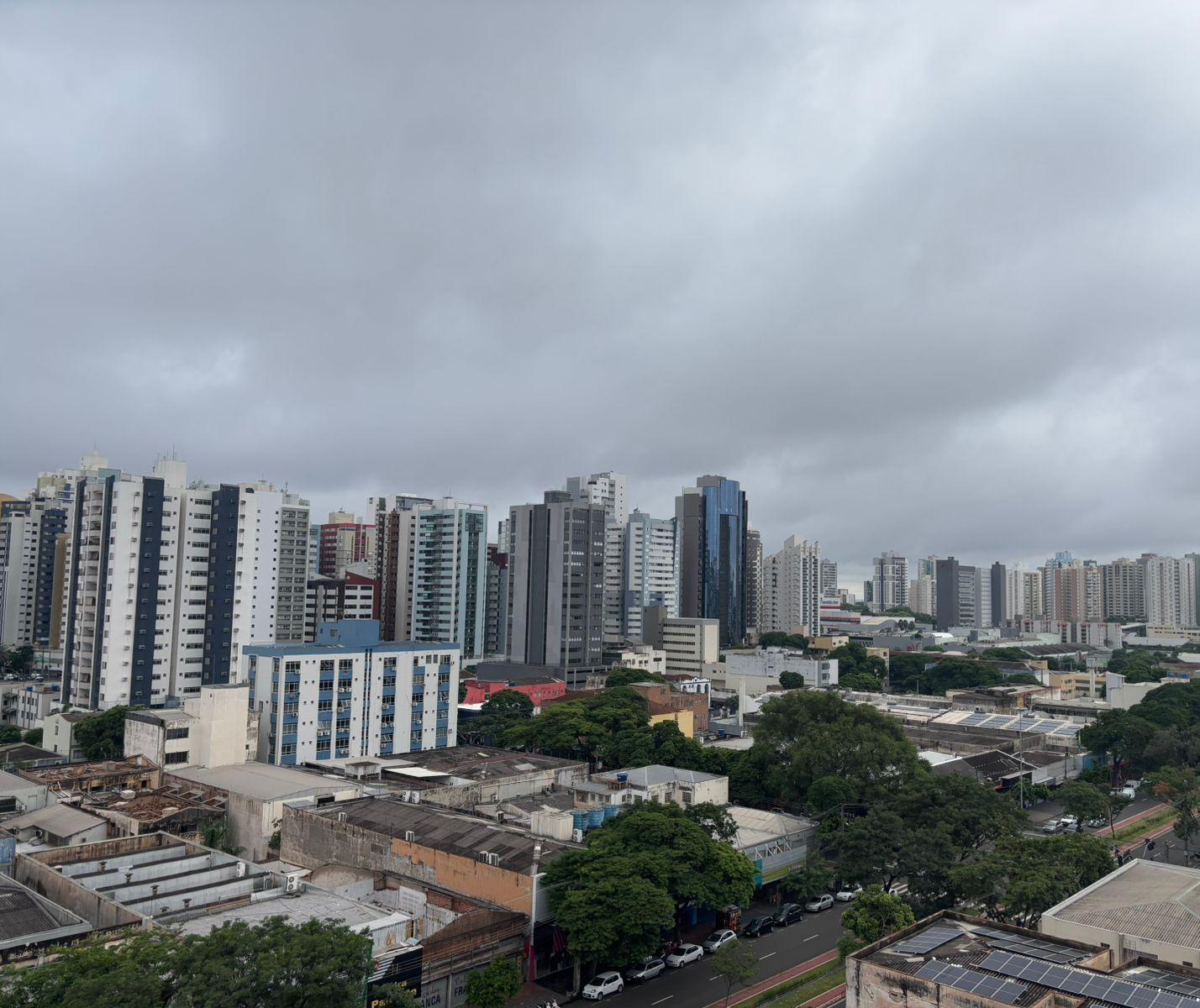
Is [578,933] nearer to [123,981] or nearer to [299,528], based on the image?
[123,981]

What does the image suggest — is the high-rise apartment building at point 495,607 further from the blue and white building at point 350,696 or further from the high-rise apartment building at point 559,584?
the blue and white building at point 350,696

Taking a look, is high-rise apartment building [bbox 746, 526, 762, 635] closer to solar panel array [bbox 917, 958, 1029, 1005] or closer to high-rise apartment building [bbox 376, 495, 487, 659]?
high-rise apartment building [bbox 376, 495, 487, 659]

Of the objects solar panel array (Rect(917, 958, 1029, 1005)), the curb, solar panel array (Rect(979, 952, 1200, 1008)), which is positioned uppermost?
solar panel array (Rect(979, 952, 1200, 1008))

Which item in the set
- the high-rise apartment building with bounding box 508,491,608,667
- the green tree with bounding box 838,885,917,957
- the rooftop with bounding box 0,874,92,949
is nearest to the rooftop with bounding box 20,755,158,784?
the rooftop with bounding box 0,874,92,949

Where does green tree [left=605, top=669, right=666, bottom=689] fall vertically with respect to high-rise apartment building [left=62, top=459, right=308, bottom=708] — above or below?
below

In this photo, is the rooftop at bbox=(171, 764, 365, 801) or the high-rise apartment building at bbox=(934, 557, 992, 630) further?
the high-rise apartment building at bbox=(934, 557, 992, 630)

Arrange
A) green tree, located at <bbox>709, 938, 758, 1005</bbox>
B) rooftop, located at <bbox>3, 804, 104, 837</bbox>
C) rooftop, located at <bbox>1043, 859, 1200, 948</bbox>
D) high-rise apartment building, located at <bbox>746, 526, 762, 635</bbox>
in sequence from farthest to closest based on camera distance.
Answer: high-rise apartment building, located at <bbox>746, 526, 762, 635</bbox> < rooftop, located at <bbox>3, 804, 104, 837</bbox> < green tree, located at <bbox>709, 938, 758, 1005</bbox> < rooftop, located at <bbox>1043, 859, 1200, 948</bbox>

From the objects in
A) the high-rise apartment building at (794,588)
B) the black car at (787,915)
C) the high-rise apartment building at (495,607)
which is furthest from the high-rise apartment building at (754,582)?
the black car at (787,915)
